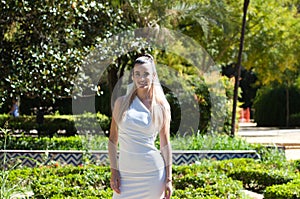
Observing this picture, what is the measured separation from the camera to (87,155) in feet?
31.0

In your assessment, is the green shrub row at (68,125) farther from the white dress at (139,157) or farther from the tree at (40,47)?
the white dress at (139,157)

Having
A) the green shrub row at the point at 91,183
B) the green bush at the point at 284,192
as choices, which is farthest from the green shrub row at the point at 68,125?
the green bush at the point at 284,192

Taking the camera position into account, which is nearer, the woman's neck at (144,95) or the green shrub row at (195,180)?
the woman's neck at (144,95)

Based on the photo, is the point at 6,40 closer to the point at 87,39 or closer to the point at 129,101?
the point at 87,39

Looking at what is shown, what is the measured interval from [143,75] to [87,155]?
5.61 metres

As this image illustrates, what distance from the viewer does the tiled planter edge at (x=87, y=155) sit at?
376 inches

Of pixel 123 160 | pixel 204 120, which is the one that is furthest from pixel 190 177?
pixel 204 120

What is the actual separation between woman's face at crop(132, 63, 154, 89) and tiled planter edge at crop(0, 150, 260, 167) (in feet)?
16.9

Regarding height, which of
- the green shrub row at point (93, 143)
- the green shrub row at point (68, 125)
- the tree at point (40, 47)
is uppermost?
the tree at point (40, 47)

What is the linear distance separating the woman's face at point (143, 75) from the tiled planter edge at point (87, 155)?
516 centimetres

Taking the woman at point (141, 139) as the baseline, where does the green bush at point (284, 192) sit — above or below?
below

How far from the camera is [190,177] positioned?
24.2ft

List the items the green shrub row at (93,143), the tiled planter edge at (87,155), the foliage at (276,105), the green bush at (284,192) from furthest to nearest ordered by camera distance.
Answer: the foliage at (276,105), the green shrub row at (93,143), the tiled planter edge at (87,155), the green bush at (284,192)

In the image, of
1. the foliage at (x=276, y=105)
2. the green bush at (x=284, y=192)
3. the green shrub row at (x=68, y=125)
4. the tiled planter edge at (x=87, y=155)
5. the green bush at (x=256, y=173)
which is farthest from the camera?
the foliage at (x=276, y=105)
